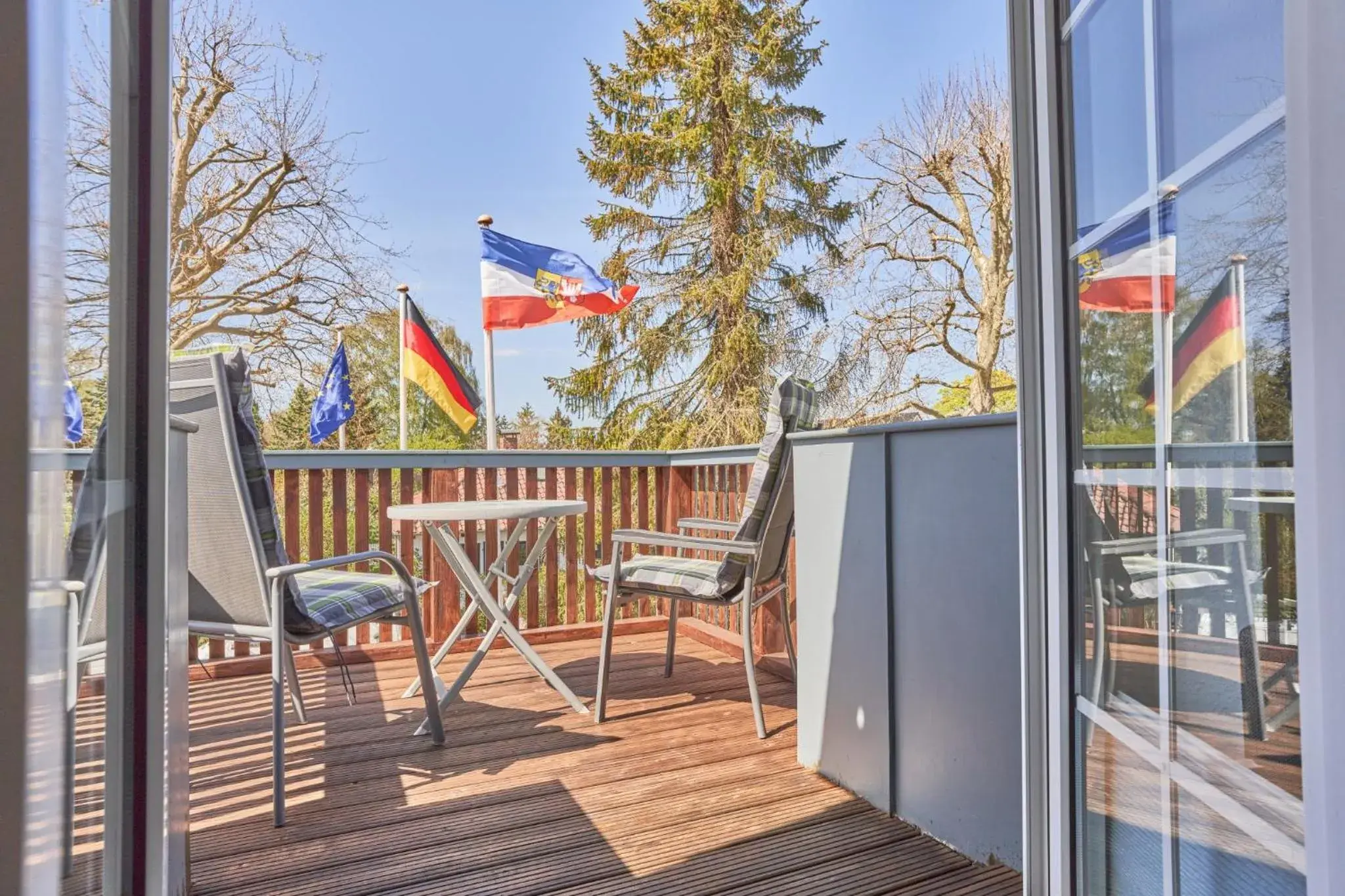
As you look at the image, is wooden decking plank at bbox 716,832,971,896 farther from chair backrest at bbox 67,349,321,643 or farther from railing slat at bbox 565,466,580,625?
railing slat at bbox 565,466,580,625

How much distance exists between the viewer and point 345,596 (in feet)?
7.87

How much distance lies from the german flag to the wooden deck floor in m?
3.11

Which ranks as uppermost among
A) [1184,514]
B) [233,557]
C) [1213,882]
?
[1184,514]

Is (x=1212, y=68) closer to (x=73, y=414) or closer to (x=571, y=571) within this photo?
(x=73, y=414)

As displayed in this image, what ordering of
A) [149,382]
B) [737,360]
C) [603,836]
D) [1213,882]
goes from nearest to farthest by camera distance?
[1213,882], [149,382], [603,836], [737,360]

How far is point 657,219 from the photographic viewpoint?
36.2 ft

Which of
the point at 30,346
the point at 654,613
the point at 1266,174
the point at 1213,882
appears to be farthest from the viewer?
the point at 654,613

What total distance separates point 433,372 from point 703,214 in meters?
6.16

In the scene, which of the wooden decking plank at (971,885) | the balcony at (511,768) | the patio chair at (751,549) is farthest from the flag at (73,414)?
the patio chair at (751,549)

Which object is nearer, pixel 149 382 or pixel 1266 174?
pixel 1266 174

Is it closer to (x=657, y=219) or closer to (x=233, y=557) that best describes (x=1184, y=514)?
(x=233, y=557)

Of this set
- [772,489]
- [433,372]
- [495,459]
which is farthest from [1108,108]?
[433,372]

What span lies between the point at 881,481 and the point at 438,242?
13.2 meters

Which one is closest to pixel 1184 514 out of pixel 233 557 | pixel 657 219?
pixel 233 557
